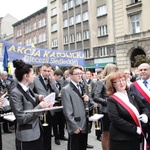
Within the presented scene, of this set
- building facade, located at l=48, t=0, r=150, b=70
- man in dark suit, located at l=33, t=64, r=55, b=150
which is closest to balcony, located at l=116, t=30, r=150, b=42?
building facade, located at l=48, t=0, r=150, b=70

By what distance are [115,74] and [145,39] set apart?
23.0 meters

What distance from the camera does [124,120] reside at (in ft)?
11.1

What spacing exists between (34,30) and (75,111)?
146 ft

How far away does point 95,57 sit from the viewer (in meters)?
32.3

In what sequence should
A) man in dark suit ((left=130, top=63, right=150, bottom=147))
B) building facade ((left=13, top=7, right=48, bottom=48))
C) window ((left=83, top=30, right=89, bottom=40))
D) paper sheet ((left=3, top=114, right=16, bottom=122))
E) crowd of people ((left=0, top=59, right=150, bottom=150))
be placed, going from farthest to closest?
building facade ((left=13, top=7, right=48, bottom=48)) < window ((left=83, top=30, right=89, bottom=40)) < man in dark suit ((left=130, top=63, right=150, bottom=147)) < paper sheet ((left=3, top=114, right=16, bottom=122)) < crowd of people ((left=0, top=59, right=150, bottom=150))

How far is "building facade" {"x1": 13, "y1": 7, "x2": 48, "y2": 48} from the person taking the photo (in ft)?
143

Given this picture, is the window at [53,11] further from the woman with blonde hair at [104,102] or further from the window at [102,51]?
the woman with blonde hair at [104,102]

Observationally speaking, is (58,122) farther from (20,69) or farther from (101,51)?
(101,51)

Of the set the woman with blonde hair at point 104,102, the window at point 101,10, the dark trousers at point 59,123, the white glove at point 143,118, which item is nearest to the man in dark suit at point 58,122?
the dark trousers at point 59,123

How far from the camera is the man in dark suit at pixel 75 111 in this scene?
13.2 ft

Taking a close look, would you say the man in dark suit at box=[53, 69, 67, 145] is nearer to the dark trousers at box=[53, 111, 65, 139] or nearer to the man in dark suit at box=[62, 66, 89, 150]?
the dark trousers at box=[53, 111, 65, 139]

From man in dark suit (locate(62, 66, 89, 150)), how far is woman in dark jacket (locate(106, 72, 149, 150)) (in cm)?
71

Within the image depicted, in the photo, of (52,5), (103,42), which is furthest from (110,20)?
(52,5)

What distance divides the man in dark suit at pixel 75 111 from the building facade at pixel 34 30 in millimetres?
39550
